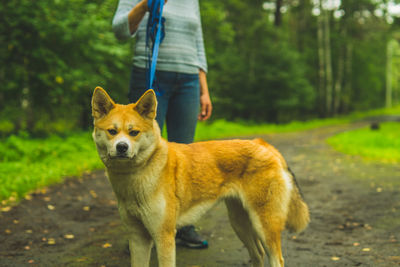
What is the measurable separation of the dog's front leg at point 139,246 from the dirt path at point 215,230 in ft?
2.64

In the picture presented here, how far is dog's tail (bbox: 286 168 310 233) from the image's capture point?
293 centimetres

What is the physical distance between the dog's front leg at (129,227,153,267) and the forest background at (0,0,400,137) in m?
7.30

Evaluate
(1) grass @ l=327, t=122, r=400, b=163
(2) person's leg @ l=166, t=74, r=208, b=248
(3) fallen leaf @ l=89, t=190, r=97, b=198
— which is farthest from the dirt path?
(1) grass @ l=327, t=122, r=400, b=163

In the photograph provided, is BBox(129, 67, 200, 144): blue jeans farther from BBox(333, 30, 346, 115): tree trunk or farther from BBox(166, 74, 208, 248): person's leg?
BBox(333, 30, 346, 115): tree trunk

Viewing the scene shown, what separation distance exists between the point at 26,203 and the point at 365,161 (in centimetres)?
724

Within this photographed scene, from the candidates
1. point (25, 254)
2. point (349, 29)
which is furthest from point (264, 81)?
point (25, 254)

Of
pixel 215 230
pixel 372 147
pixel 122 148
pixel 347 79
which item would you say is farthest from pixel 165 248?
pixel 347 79

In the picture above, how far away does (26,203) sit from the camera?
5289 mm

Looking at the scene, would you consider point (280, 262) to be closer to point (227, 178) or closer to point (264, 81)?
point (227, 178)

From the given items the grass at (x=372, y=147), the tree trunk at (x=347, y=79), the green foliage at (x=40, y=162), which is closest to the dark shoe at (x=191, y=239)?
A: the green foliage at (x=40, y=162)

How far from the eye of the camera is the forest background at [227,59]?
903 centimetres

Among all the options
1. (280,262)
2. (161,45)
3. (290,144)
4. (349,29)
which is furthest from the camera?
(349,29)

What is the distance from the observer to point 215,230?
437 centimetres

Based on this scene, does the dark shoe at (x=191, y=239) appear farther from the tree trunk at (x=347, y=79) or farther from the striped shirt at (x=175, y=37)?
the tree trunk at (x=347, y=79)
